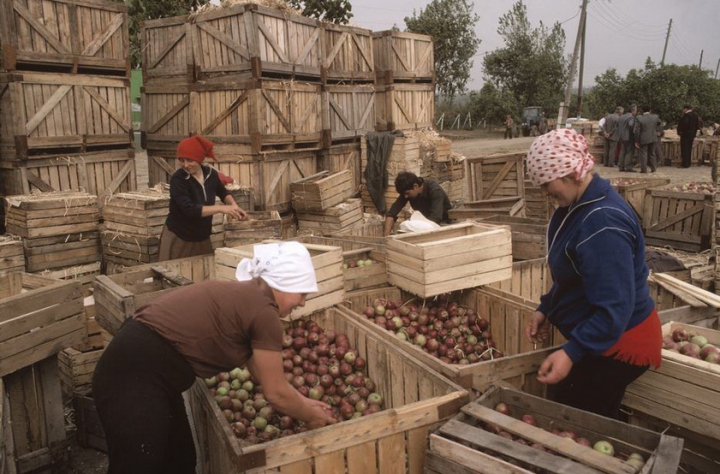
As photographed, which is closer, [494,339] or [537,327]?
[537,327]

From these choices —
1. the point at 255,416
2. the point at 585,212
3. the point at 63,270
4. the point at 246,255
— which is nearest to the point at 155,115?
the point at 63,270

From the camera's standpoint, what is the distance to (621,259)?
9.77 feet

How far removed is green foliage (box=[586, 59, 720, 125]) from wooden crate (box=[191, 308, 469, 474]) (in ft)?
125

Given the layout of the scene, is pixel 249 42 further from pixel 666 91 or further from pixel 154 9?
pixel 666 91

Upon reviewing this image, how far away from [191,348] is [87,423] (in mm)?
2938

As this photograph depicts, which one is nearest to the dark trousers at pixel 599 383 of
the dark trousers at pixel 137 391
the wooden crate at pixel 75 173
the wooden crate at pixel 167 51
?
the dark trousers at pixel 137 391

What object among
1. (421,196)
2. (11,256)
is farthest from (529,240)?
(11,256)

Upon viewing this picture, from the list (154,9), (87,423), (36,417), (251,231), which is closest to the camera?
(36,417)

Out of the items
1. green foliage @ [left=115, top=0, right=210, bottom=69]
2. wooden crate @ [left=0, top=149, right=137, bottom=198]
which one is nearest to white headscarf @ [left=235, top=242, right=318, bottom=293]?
wooden crate @ [left=0, top=149, right=137, bottom=198]

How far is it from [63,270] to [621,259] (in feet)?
27.6

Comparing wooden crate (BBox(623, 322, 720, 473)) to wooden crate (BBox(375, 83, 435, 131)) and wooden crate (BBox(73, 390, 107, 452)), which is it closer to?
wooden crate (BBox(73, 390, 107, 452))

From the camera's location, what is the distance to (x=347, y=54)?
14.6 meters

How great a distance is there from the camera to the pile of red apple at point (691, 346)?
A: 3918mm

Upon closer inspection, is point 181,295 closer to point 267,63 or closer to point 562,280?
point 562,280
